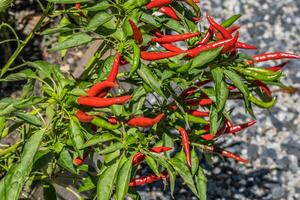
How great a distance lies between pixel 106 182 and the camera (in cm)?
179

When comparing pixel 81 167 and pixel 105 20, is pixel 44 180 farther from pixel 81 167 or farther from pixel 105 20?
pixel 105 20

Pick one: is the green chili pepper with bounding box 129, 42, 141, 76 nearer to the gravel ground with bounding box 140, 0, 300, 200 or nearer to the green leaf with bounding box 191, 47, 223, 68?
the green leaf with bounding box 191, 47, 223, 68

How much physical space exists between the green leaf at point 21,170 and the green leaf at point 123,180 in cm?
23

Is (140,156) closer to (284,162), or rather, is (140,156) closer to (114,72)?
(114,72)

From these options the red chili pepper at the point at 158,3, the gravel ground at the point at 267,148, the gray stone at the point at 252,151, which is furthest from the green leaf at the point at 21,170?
the gray stone at the point at 252,151

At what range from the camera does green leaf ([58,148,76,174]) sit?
182 cm

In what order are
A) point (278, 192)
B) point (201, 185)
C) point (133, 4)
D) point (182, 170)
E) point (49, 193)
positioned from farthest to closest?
point (278, 192), point (49, 193), point (201, 185), point (182, 170), point (133, 4)

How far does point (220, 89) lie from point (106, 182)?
403 mm

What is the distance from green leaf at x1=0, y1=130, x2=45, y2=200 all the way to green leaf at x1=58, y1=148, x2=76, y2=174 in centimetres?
12

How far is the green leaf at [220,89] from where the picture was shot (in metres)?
1.74

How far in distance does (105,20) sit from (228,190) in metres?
2.25

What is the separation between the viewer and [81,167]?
2.04 meters

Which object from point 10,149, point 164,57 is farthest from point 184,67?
point 10,149

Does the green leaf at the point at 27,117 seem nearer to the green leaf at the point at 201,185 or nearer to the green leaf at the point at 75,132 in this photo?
the green leaf at the point at 75,132
